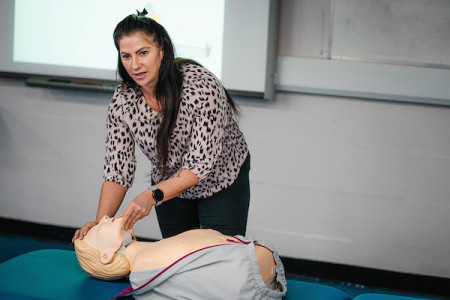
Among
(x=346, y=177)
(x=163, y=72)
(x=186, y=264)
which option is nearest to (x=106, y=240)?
(x=186, y=264)

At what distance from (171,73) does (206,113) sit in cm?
16

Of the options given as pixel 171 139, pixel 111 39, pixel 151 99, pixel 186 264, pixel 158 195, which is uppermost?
pixel 111 39

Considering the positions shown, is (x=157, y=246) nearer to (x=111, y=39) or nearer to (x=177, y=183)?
(x=177, y=183)

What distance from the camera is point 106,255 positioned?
136 centimetres

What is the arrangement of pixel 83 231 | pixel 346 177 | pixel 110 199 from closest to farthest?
A: pixel 83 231 → pixel 110 199 → pixel 346 177


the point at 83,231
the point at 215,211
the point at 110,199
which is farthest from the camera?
the point at 215,211

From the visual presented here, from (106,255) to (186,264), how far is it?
0.26m

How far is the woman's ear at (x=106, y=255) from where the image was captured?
135 cm

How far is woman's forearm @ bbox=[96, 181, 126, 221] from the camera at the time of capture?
1.55 m

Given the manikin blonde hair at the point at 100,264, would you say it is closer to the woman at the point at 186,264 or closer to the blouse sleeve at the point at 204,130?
the woman at the point at 186,264

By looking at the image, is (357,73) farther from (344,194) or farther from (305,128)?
(344,194)

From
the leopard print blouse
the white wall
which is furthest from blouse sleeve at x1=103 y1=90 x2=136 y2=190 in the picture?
the white wall

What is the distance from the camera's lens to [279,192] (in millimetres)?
2764

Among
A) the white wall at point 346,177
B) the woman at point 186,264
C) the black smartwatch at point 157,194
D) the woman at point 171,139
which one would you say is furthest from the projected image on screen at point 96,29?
the woman at point 186,264
